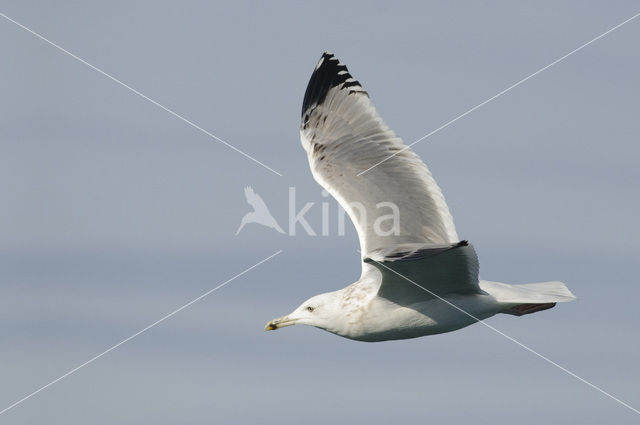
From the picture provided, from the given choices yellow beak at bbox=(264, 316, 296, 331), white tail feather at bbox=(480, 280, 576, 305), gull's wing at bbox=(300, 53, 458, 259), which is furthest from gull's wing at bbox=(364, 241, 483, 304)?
yellow beak at bbox=(264, 316, 296, 331)

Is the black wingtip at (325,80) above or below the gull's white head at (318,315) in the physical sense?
above

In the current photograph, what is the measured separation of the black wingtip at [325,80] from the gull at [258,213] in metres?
2.13

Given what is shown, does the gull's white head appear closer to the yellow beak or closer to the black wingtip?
the yellow beak

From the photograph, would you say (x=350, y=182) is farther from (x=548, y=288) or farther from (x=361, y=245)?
(x=548, y=288)

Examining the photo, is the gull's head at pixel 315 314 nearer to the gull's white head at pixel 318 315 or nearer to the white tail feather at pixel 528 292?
the gull's white head at pixel 318 315

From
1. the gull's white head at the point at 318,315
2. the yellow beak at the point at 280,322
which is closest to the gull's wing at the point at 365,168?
the gull's white head at the point at 318,315

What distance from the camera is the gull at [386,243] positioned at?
12.0 meters

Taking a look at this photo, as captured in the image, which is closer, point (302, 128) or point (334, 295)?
point (334, 295)

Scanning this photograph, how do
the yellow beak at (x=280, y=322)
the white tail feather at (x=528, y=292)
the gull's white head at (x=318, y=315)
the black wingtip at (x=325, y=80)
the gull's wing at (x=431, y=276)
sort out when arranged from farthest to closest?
the black wingtip at (x=325, y=80) < the yellow beak at (x=280, y=322) < the gull's white head at (x=318, y=315) < the white tail feather at (x=528, y=292) < the gull's wing at (x=431, y=276)

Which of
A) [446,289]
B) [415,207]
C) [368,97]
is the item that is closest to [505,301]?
[446,289]

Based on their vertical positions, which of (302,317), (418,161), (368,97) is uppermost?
(368,97)

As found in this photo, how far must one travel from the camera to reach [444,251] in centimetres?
1061

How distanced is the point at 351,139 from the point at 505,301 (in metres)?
3.45

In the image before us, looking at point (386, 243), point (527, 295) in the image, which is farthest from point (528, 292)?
point (386, 243)
